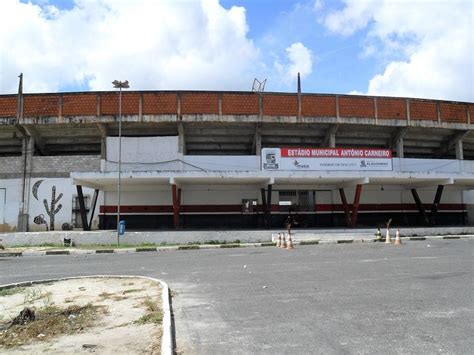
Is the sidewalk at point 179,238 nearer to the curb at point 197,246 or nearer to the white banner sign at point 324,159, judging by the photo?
the curb at point 197,246

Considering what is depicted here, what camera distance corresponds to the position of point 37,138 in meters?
→ 30.5

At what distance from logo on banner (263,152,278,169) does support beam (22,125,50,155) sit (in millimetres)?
16483

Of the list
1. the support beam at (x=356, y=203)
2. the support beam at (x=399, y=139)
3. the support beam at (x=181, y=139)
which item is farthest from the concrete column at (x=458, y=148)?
the support beam at (x=181, y=139)

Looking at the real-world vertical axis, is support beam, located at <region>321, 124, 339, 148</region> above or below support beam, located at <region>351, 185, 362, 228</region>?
above

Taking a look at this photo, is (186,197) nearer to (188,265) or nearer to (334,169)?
(334,169)

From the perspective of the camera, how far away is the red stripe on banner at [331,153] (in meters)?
25.4

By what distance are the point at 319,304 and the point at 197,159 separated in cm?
2218

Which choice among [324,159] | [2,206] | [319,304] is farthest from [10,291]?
[2,206]

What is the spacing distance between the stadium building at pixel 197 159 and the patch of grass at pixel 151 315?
777 inches

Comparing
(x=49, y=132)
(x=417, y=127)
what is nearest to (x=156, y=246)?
(x=49, y=132)

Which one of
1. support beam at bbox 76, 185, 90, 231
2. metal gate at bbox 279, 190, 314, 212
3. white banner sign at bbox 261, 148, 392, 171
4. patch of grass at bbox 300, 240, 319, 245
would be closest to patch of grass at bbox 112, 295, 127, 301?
patch of grass at bbox 300, 240, 319, 245

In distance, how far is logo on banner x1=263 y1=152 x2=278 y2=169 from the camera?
82.5 feet

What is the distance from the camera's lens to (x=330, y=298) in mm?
7543

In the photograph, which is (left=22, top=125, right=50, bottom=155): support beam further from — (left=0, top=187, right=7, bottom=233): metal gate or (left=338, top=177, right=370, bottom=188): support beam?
(left=338, top=177, right=370, bottom=188): support beam
